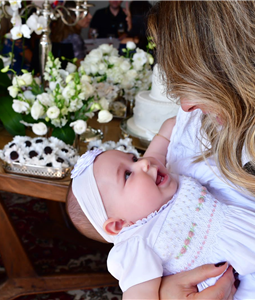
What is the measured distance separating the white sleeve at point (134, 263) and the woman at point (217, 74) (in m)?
0.07

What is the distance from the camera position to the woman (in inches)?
29.8

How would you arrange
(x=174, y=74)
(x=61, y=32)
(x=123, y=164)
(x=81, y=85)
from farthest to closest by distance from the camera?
1. (x=61, y=32)
2. (x=81, y=85)
3. (x=123, y=164)
4. (x=174, y=74)

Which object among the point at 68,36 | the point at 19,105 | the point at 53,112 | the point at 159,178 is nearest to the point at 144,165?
the point at 159,178

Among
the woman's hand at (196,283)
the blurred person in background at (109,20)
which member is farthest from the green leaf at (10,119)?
the blurred person in background at (109,20)

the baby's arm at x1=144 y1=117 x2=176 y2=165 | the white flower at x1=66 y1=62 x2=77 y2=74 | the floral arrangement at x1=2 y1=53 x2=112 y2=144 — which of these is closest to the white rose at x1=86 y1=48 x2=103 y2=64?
the white flower at x1=66 y1=62 x2=77 y2=74

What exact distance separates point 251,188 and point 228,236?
0.14 m

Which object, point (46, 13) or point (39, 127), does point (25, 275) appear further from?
point (46, 13)

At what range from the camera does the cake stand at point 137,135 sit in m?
1.52

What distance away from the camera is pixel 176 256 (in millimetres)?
941

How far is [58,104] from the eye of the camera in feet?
4.51

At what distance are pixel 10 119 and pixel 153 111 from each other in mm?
599

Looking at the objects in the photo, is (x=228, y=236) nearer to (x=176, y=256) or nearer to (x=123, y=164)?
(x=176, y=256)

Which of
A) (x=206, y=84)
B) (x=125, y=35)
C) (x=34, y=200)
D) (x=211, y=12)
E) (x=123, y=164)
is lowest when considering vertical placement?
(x=34, y=200)

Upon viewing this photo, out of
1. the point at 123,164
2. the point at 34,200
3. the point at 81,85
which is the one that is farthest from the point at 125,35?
the point at 123,164
